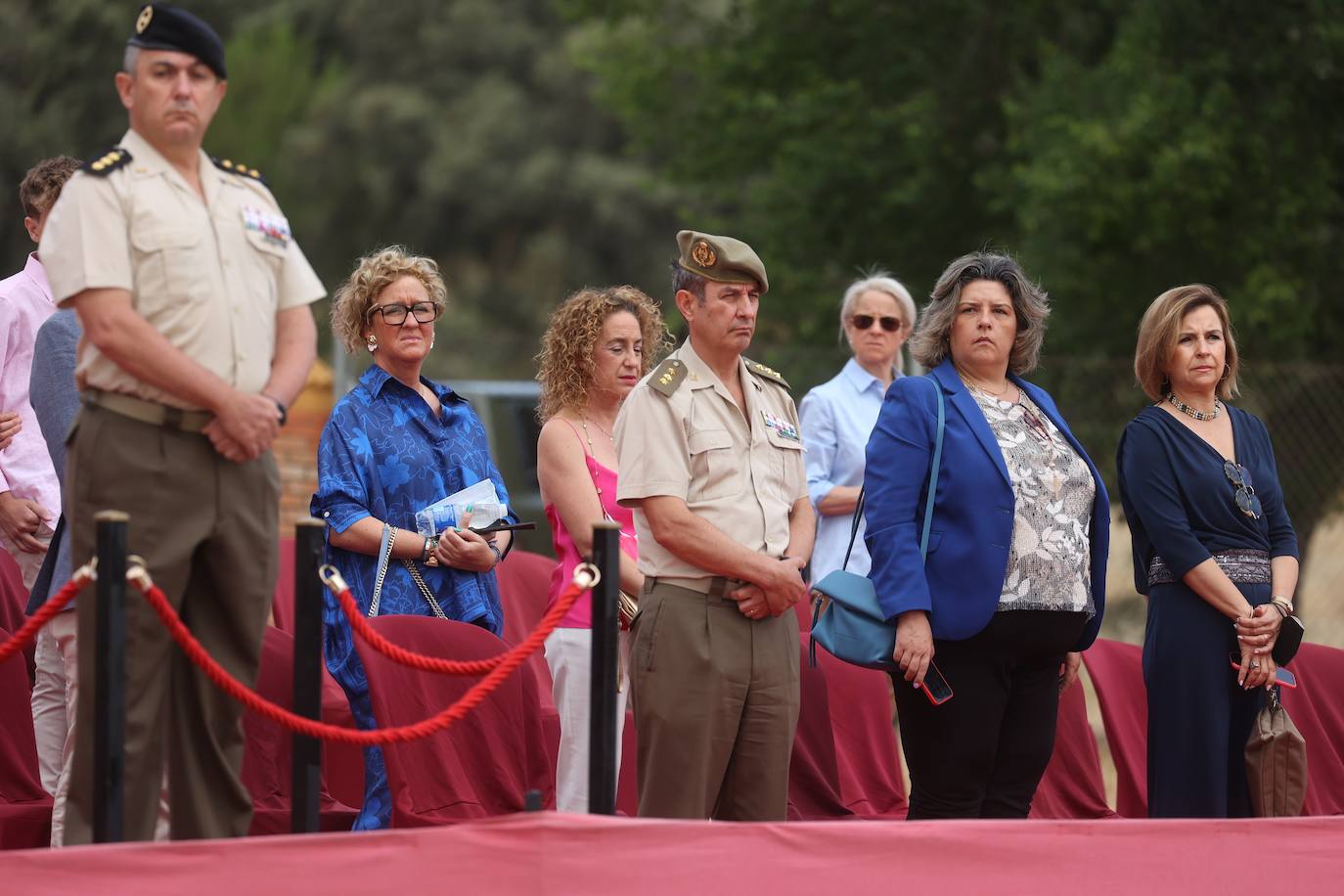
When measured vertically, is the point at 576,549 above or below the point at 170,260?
below

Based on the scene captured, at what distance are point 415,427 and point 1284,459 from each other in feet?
23.3

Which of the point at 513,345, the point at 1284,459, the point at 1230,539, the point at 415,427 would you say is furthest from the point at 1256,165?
the point at 415,427

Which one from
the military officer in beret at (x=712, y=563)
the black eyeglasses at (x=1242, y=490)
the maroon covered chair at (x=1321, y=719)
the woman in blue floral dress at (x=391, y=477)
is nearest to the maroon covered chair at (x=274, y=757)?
the woman in blue floral dress at (x=391, y=477)

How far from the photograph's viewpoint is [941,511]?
4598 mm

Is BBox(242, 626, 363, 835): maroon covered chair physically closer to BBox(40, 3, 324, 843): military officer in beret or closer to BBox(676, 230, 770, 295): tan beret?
BBox(40, 3, 324, 843): military officer in beret

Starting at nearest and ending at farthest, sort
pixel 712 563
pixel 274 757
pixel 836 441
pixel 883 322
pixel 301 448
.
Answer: pixel 712 563
pixel 274 757
pixel 836 441
pixel 883 322
pixel 301 448

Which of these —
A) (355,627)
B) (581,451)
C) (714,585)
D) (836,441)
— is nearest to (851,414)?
(836,441)

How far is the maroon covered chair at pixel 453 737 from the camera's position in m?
4.72

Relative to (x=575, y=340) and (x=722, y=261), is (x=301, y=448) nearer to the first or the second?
(x=575, y=340)

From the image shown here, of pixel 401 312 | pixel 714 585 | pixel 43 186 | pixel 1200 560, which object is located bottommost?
pixel 714 585

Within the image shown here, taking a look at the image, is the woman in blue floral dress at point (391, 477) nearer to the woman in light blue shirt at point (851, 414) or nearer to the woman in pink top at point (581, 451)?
the woman in pink top at point (581, 451)

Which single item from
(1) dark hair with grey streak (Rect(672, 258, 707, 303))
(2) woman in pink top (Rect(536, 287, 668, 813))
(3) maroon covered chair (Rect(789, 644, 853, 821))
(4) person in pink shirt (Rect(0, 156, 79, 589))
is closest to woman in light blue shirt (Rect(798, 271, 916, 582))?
(3) maroon covered chair (Rect(789, 644, 853, 821))

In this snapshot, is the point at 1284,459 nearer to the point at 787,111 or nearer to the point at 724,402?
the point at 787,111

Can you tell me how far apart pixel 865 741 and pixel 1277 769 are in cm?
147
